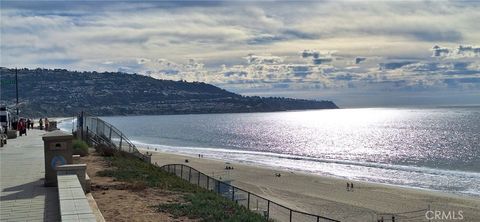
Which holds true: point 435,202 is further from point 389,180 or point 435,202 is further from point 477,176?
point 477,176

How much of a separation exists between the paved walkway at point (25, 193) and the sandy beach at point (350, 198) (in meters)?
14.7

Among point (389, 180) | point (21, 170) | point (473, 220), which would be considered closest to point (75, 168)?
point (21, 170)

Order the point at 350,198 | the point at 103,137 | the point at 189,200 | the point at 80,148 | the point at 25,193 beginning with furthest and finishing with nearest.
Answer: the point at 103,137 < the point at 350,198 < the point at 80,148 < the point at 189,200 < the point at 25,193

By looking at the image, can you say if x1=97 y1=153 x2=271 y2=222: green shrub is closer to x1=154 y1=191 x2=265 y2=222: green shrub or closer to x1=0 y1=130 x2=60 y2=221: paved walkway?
x1=154 y1=191 x2=265 y2=222: green shrub

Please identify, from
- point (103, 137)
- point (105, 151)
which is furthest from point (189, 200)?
point (103, 137)

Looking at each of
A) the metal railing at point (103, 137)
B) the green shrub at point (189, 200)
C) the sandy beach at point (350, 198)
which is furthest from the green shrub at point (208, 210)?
the metal railing at point (103, 137)

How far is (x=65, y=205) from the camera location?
364 inches

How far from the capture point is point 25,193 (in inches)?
509

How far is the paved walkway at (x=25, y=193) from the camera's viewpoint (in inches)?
418

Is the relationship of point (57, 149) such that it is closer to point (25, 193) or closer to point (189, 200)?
point (25, 193)

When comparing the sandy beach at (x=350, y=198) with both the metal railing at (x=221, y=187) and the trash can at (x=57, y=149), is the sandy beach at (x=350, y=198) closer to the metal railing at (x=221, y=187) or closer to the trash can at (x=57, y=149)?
the metal railing at (x=221, y=187)

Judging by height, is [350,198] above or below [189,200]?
below

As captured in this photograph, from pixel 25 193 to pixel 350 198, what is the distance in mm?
23158

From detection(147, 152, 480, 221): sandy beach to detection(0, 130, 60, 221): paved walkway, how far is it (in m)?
14.7
